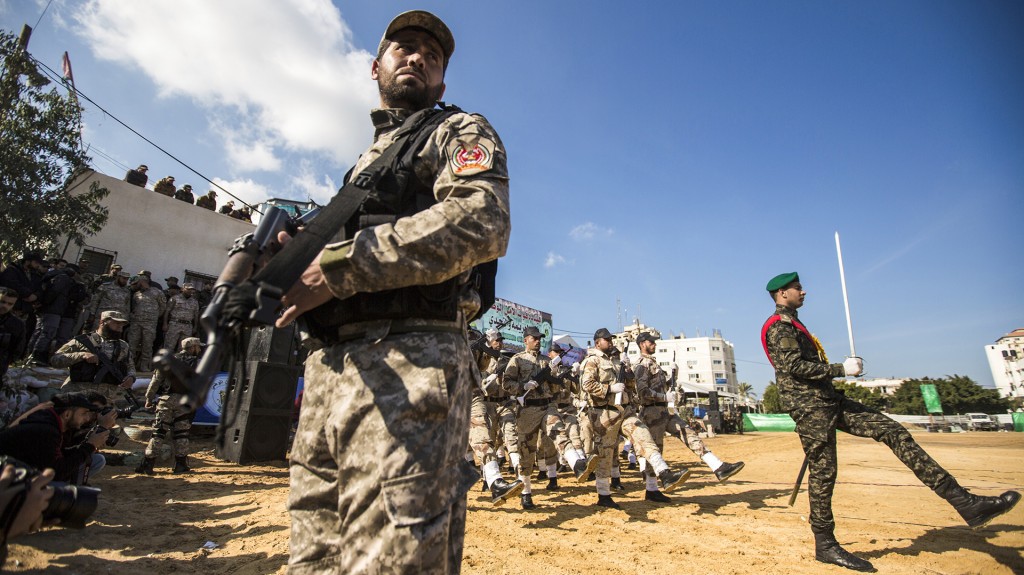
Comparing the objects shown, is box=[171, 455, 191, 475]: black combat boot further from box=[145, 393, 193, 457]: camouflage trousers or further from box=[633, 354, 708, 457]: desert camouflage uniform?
box=[633, 354, 708, 457]: desert camouflage uniform

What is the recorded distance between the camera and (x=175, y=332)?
1199 centimetres

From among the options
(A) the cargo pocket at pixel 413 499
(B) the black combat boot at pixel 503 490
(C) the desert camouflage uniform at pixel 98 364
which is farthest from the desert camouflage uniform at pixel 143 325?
(A) the cargo pocket at pixel 413 499

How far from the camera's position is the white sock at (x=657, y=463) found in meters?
6.80

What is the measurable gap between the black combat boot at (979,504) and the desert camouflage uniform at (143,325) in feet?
47.3

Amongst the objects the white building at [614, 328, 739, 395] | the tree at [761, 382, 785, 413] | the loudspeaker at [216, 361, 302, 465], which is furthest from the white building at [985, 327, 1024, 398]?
the loudspeaker at [216, 361, 302, 465]

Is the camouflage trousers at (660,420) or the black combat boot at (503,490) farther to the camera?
the camouflage trousers at (660,420)

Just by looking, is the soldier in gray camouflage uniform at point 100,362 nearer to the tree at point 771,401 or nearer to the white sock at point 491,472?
the white sock at point 491,472

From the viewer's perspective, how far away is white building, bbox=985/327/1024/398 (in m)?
75.3

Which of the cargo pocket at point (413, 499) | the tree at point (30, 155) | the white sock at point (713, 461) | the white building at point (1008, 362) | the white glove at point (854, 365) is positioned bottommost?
the white sock at point (713, 461)

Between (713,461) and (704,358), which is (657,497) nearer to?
(713,461)

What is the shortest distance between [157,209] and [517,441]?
17.4 metres

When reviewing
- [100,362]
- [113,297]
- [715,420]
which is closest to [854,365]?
[100,362]

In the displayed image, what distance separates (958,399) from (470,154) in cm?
6598

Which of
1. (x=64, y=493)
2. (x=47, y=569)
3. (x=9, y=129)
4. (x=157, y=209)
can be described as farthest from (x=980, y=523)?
(x=157, y=209)
